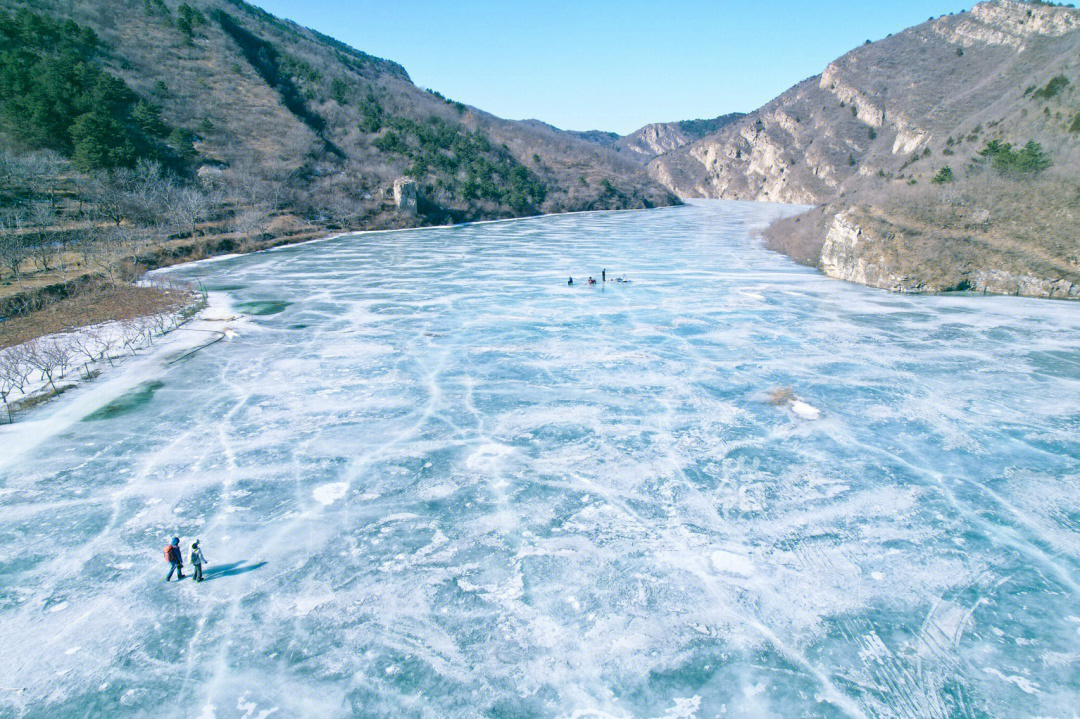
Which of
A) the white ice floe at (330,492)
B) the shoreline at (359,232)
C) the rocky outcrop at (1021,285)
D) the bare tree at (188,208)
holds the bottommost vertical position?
the white ice floe at (330,492)

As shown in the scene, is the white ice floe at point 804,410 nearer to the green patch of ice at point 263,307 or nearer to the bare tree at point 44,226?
the green patch of ice at point 263,307

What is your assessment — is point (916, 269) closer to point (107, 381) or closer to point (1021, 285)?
point (1021, 285)

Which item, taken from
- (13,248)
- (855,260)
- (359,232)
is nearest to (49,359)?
(13,248)

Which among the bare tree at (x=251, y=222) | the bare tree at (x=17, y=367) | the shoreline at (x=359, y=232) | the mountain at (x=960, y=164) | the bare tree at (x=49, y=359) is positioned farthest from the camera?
the bare tree at (x=251, y=222)

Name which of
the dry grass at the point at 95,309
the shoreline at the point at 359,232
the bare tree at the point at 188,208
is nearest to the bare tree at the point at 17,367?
the dry grass at the point at 95,309

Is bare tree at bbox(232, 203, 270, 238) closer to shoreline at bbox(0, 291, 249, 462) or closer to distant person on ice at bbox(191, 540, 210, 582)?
shoreline at bbox(0, 291, 249, 462)

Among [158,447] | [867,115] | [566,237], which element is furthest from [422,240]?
[867,115]

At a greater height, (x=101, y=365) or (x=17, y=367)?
(x=17, y=367)
